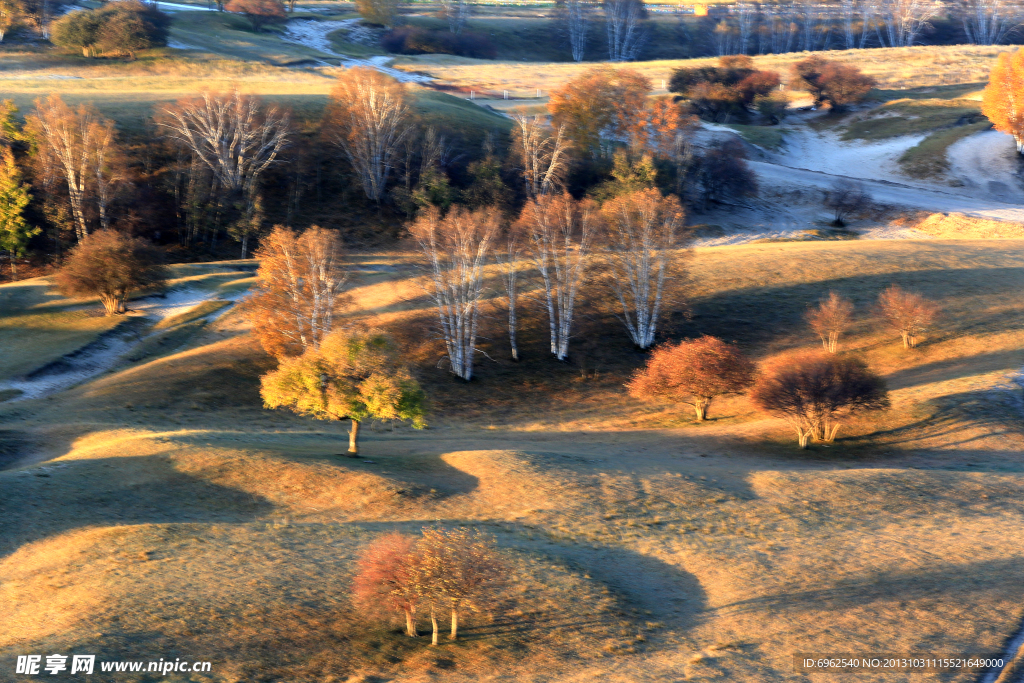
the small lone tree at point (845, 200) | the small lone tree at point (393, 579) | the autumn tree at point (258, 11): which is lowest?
the small lone tree at point (393, 579)

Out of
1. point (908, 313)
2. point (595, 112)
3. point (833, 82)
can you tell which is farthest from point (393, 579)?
point (833, 82)

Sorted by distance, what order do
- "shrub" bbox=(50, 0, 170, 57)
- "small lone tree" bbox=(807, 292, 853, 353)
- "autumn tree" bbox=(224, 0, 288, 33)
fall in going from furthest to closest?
"autumn tree" bbox=(224, 0, 288, 33), "shrub" bbox=(50, 0, 170, 57), "small lone tree" bbox=(807, 292, 853, 353)

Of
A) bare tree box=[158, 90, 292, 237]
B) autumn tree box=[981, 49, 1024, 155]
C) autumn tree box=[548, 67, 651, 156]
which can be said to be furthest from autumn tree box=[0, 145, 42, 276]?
autumn tree box=[981, 49, 1024, 155]

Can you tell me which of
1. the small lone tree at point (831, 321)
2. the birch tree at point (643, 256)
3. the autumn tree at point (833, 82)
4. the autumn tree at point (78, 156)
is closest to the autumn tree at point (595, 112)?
the birch tree at point (643, 256)

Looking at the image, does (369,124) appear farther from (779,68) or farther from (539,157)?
(779,68)

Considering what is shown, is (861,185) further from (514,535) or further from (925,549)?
(514,535)

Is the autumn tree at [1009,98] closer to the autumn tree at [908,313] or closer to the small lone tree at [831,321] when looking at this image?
the autumn tree at [908,313]

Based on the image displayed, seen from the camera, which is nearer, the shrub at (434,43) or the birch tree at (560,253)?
the birch tree at (560,253)

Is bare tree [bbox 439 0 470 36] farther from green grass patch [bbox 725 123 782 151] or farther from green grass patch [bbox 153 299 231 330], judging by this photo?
green grass patch [bbox 153 299 231 330]
